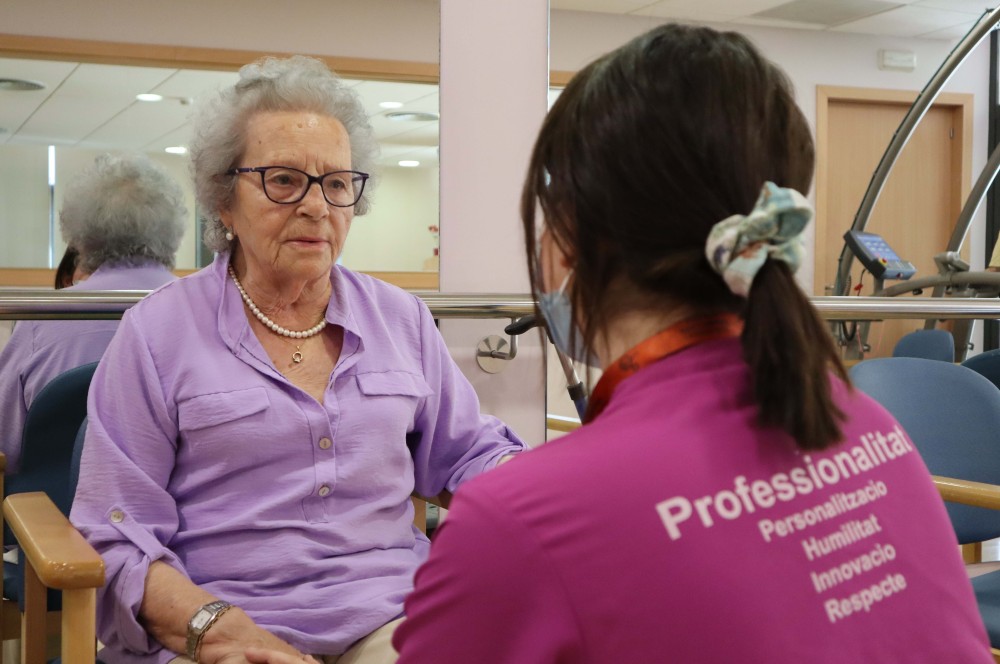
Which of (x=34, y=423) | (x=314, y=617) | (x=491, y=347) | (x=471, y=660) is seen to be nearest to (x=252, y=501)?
(x=314, y=617)

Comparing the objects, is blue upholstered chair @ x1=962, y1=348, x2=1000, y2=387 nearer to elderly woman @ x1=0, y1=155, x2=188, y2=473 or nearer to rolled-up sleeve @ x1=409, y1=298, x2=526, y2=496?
rolled-up sleeve @ x1=409, y1=298, x2=526, y2=496

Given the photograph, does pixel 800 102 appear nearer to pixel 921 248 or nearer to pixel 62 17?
pixel 62 17

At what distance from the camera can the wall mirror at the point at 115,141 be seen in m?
2.48

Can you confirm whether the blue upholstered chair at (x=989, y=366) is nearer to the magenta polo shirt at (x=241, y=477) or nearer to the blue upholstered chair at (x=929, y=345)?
the blue upholstered chair at (x=929, y=345)

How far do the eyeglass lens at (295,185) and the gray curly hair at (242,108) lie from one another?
0.07 m

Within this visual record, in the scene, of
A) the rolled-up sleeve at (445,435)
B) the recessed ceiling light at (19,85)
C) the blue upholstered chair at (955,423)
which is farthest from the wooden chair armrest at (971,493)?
the recessed ceiling light at (19,85)

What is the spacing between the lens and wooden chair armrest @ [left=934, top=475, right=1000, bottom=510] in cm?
172

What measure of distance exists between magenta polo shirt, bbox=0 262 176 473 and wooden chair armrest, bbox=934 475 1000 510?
1.61m

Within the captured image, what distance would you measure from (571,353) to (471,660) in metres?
0.28

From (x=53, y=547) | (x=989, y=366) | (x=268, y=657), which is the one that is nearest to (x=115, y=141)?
(x=53, y=547)

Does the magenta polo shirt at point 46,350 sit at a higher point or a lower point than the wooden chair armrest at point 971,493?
higher

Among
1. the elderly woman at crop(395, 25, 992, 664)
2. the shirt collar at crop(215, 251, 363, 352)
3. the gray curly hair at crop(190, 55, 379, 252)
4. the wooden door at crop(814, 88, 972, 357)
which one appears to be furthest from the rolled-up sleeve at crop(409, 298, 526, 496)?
the wooden door at crop(814, 88, 972, 357)

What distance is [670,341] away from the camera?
73 cm

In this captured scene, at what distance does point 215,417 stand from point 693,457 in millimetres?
981
